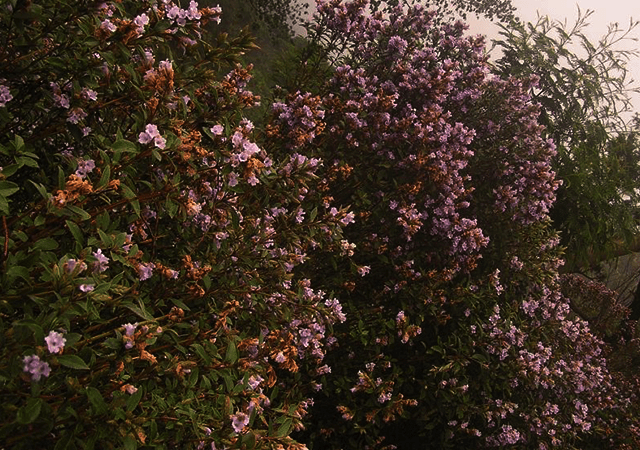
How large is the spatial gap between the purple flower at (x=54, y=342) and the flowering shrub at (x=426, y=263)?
8.98 ft

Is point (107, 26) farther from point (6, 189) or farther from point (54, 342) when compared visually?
point (54, 342)

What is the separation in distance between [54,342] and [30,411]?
25 centimetres

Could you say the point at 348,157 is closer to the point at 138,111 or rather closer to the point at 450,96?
the point at 450,96

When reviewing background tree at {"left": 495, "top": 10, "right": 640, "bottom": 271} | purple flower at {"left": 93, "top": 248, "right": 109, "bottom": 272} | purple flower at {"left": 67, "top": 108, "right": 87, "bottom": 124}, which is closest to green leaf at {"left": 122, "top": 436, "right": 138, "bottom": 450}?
purple flower at {"left": 93, "top": 248, "right": 109, "bottom": 272}

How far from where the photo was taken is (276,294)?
3.04 meters

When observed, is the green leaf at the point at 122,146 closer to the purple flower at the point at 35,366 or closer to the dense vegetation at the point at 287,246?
the dense vegetation at the point at 287,246

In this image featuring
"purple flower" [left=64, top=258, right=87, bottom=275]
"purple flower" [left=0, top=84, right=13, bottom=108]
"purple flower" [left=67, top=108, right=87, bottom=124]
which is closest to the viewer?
"purple flower" [left=64, top=258, right=87, bottom=275]

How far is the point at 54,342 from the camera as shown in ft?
5.04

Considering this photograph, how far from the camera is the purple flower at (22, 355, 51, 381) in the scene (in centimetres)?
152

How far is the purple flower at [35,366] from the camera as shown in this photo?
1524 millimetres

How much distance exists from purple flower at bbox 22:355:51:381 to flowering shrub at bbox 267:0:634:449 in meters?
2.76

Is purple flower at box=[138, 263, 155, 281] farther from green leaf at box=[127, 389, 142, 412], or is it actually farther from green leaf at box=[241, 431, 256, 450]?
green leaf at box=[241, 431, 256, 450]

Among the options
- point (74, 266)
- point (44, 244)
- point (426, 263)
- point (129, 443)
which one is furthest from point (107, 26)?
point (426, 263)

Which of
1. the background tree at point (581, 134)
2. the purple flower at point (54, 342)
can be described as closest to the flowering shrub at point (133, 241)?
the purple flower at point (54, 342)
